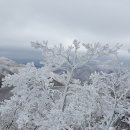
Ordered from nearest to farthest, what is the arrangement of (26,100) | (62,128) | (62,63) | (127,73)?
(62,128) < (62,63) < (26,100) < (127,73)

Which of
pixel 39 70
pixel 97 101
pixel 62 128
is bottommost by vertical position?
pixel 62 128

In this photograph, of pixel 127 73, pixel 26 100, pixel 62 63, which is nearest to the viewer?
pixel 62 63

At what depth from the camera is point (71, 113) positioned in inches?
531

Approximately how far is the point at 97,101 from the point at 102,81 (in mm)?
1213

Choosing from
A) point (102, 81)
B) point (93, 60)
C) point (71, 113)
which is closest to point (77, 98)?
point (71, 113)

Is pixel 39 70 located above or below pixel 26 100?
above

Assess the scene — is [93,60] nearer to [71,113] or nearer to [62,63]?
[62,63]

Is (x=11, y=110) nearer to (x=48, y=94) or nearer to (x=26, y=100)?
(x=26, y=100)

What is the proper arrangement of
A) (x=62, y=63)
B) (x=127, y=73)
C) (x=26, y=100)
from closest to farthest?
1. (x=62, y=63)
2. (x=26, y=100)
3. (x=127, y=73)

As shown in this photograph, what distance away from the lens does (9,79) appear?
1435 centimetres

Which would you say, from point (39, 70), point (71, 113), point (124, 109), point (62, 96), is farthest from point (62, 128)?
point (124, 109)

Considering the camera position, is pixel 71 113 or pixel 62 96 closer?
pixel 71 113

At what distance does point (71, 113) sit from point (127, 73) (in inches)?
155

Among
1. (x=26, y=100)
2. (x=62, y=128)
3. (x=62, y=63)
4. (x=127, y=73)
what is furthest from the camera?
(x=127, y=73)
